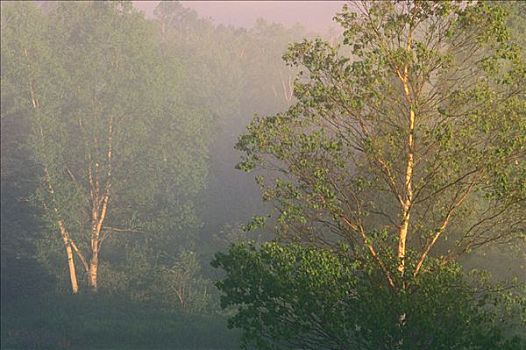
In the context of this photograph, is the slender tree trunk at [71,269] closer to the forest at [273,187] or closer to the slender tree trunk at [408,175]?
the forest at [273,187]

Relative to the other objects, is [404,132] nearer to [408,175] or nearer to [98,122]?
[408,175]

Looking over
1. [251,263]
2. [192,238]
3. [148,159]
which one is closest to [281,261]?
[251,263]

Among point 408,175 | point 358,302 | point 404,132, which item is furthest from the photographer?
point 408,175

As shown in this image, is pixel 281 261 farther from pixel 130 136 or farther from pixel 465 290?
pixel 130 136

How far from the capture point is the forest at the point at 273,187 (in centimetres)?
1973

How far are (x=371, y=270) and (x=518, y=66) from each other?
6072 millimetres

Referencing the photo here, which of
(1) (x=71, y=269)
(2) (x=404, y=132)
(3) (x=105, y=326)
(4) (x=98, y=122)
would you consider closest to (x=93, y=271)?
(1) (x=71, y=269)

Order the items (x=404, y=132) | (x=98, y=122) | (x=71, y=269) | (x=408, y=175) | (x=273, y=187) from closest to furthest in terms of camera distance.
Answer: (x=404, y=132) → (x=408, y=175) → (x=273, y=187) → (x=71, y=269) → (x=98, y=122)

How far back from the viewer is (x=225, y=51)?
134 m

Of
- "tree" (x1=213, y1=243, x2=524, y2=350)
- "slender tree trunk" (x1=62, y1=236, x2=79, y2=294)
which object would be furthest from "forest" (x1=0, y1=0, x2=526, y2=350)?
"slender tree trunk" (x1=62, y1=236, x2=79, y2=294)

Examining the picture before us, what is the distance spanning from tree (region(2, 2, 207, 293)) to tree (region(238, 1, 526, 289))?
118 feet

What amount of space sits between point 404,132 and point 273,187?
17350mm

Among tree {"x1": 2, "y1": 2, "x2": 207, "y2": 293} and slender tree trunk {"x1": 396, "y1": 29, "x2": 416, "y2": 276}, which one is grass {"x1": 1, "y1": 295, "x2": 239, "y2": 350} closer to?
tree {"x1": 2, "y1": 2, "x2": 207, "y2": 293}

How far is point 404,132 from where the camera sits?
20.5m
